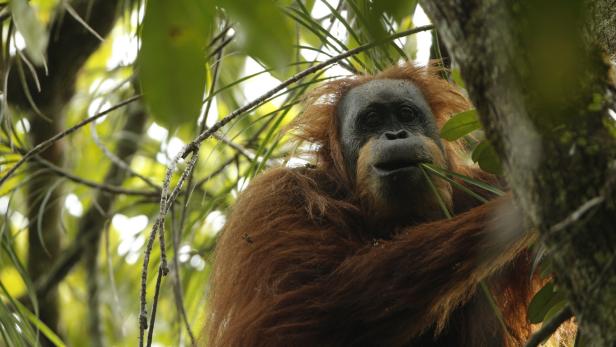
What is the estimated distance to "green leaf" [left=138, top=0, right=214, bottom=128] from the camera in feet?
4.61

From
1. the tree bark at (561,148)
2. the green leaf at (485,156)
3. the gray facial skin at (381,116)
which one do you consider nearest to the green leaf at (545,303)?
the green leaf at (485,156)

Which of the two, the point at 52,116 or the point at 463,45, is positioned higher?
the point at 52,116

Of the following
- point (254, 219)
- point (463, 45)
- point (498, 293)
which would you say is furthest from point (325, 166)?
point (463, 45)

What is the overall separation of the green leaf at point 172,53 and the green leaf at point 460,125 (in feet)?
6.23

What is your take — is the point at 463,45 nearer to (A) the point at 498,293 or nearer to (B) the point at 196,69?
A: (B) the point at 196,69

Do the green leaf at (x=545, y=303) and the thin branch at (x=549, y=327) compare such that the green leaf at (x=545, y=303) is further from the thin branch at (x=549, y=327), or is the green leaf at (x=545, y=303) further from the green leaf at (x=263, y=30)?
the green leaf at (x=263, y=30)

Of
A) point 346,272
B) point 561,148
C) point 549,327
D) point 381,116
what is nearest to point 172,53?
point 561,148

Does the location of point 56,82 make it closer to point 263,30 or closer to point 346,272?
point 346,272

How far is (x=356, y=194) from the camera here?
4496 mm

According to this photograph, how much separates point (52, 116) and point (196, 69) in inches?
211

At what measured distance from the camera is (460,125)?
3195mm

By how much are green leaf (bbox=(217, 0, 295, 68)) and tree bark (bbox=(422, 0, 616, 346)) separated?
1.38 ft

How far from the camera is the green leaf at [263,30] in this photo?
4.36 ft

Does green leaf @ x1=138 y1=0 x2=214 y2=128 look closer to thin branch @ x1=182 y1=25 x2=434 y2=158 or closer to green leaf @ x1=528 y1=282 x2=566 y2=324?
thin branch @ x1=182 y1=25 x2=434 y2=158
